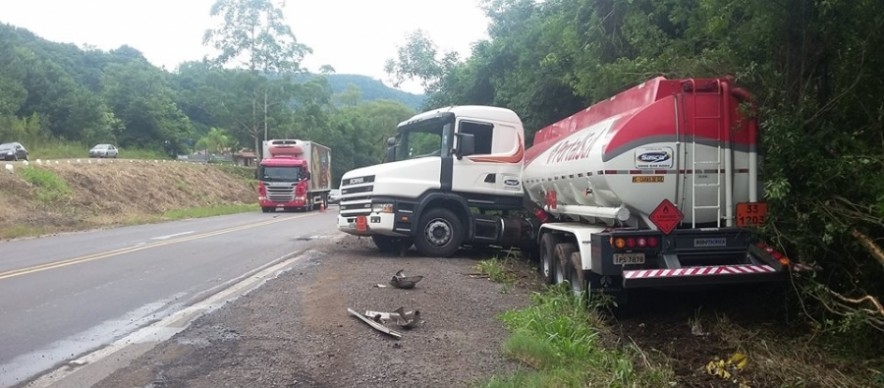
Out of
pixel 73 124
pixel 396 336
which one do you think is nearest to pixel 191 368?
pixel 396 336

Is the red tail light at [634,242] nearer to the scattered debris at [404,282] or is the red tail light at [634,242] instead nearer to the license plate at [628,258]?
the license plate at [628,258]

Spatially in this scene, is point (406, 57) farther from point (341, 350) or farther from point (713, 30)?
point (341, 350)

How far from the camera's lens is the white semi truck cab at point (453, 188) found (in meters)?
13.9

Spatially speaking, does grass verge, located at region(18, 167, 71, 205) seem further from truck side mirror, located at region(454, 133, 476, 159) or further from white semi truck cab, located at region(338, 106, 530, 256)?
truck side mirror, located at region(454, 133, 476, 159)

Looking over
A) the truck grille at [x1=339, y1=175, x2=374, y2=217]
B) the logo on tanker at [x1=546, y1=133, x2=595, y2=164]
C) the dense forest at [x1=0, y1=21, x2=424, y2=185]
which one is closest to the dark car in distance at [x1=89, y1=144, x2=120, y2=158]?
the dense forest at [x1=0, y1=21, x2=424, y2=185]

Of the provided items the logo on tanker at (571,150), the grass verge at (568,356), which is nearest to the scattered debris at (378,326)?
the grass verge at (568,356)

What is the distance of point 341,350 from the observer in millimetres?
6512

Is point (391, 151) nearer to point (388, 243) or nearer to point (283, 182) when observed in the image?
point (388, 243)

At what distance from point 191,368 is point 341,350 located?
1245 millimetres

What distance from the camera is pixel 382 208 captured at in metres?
13.9

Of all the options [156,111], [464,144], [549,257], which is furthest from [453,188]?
[156,111]

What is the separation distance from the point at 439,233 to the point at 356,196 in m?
1.83

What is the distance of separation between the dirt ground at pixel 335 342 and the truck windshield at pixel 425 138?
400 cm

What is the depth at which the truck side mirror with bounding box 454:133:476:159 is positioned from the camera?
1375 centimetres
